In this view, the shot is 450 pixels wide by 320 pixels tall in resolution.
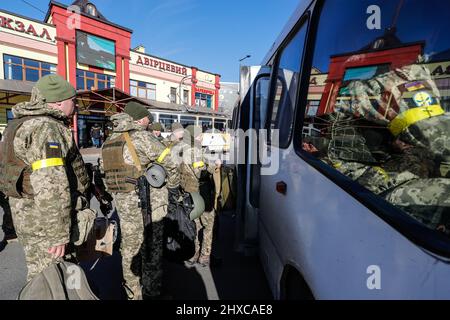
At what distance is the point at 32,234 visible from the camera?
1.94m

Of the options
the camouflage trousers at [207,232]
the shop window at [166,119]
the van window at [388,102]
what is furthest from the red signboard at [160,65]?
the van window at [388,102]

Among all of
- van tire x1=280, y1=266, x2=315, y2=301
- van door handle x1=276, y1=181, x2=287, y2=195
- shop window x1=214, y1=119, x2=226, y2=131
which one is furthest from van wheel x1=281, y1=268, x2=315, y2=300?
shop window x1=214, y1=119, x2=226, y2=131

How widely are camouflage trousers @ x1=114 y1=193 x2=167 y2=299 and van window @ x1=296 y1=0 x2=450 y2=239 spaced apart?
180 cm

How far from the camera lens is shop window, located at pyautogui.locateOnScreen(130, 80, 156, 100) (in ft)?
74.9

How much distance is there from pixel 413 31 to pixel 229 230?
4160 millimetres

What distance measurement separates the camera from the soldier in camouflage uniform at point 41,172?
5.95 ft

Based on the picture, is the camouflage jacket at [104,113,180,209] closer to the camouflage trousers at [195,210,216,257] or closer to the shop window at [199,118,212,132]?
the camouflage trousers at [195,210,216,257]

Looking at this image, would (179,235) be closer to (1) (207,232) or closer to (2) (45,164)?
(1) (207,232)

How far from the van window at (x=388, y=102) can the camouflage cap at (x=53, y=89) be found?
75.7 inches

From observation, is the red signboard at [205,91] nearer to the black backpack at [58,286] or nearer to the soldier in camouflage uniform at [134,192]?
the soldier in camouflage uniform at [134,192]

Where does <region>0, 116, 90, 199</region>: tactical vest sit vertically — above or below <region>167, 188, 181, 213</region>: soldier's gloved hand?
above

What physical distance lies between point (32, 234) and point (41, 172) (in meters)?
0.52

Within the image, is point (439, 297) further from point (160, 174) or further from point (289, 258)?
point (160, 174)

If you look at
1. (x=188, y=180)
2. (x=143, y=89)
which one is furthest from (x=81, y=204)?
(x=143, y=89)
